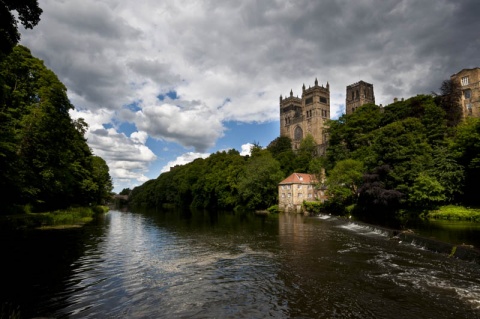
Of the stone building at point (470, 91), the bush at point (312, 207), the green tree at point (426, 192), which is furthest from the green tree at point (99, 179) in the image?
the stone building at point (470, 91)

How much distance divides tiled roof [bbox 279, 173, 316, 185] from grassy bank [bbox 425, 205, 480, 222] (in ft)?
109

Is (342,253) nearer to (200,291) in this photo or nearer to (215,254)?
(215,254)

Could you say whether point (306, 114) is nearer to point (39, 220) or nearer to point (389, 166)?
point (389, 166)

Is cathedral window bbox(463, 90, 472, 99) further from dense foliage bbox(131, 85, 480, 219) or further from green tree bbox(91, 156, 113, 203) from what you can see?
green tree bbox(91, 156, 113, 203)

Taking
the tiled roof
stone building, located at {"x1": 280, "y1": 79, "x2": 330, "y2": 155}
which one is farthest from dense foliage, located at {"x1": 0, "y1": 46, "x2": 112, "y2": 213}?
stone building, located at {"x1": 280, "y1": 79, "x2": 330, "y2": 155}

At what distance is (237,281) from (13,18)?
17290 mm

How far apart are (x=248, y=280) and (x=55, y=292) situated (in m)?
8.50

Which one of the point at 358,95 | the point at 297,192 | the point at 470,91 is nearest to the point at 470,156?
the point at 297,192

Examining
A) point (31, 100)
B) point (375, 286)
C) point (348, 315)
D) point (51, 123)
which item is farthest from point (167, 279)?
point (31, 100)

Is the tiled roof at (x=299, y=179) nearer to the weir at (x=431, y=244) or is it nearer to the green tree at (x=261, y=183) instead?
the green tree at (x=261, y=183)

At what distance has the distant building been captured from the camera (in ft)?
236

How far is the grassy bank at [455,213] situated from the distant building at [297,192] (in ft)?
97.9

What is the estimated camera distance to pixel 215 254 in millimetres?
20953

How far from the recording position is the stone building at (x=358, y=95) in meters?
144
